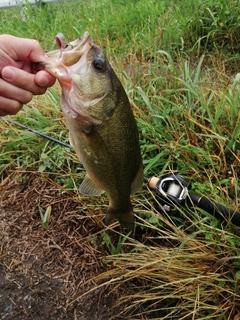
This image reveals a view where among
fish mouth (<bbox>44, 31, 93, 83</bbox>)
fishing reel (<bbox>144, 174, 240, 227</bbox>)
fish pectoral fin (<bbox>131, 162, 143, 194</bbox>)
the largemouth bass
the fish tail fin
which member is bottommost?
fishing reel (<bbox>144, 174, 240, 227</bbox>)

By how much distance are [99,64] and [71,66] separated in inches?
4.6

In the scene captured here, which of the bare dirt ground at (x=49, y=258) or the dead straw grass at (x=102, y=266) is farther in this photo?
the bare dirt ground at (x=49, y=258)

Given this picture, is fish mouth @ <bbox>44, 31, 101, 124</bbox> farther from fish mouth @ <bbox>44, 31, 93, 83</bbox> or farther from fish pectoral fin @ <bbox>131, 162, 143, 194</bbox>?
fish pectoral fin @ <bbox>131, 162, 143, 194</bbox>

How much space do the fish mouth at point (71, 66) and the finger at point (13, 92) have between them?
0.56ft

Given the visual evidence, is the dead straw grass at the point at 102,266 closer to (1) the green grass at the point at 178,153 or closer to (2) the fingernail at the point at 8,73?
(1) the green grass at the point at 178,153

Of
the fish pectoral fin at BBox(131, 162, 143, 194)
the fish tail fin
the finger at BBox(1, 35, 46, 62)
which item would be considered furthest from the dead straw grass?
the finger at BBox(1, 35, 46, 62)

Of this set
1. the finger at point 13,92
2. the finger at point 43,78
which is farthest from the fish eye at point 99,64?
the finger at point 13,92

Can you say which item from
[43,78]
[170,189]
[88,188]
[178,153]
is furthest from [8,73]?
[178,153]

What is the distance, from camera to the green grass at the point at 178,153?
2.16 meters

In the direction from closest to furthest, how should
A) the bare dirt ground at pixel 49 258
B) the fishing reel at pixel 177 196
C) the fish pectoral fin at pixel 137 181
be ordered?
the fish pectoral fin at pixel 137 181, the fishing reel at pixel 177 196, the bare dirt ground at pixel 49 258

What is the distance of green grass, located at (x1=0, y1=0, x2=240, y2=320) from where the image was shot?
7.09 feet

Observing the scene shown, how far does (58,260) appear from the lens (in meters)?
2.60

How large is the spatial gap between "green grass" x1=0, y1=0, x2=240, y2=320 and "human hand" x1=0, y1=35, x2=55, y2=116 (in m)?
1.08

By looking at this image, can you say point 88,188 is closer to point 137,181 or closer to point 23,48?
point 137,181
